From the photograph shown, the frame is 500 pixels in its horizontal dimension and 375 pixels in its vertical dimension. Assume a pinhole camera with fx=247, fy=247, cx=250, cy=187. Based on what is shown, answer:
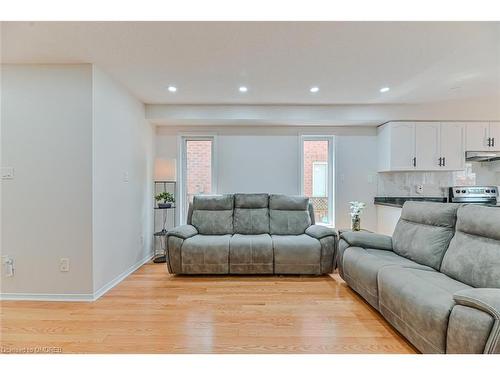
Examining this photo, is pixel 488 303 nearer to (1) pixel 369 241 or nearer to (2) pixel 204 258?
(1) pixel 369 241

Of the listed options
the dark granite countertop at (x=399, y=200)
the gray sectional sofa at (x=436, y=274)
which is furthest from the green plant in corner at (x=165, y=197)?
the dark granite countertop at (x=399, y=200)

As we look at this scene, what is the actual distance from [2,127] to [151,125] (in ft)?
6.08

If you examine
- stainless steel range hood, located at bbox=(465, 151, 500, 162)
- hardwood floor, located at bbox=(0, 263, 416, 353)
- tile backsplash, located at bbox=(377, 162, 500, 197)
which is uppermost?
stainless steel range hood, located at bbox=(465, 151, 500, 162)

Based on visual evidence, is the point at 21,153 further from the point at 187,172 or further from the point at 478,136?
the point at 478,136

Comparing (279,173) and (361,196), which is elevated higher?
(279,173)

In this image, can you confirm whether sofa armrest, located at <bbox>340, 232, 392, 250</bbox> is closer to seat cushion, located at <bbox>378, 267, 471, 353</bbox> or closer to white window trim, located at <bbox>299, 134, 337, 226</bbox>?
seat cushion, located at <bbox>378, 267, 471, 353</bbox>

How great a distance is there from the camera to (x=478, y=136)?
380cm

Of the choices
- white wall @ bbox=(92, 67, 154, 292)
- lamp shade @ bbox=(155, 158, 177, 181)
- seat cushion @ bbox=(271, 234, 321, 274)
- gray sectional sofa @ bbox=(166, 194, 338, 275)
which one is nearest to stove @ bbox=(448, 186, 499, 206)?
gray sectional sofa @ bbox=(166, 194, 338, 275)

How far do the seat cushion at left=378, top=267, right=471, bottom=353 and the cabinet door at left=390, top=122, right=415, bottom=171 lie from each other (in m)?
2.23

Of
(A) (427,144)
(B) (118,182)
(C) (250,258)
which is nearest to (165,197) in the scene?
(B) (118,182)

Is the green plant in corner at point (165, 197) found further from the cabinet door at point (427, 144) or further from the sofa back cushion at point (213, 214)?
the cabinet door at point (427, 144)

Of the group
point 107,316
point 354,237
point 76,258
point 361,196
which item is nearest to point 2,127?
point 76,258

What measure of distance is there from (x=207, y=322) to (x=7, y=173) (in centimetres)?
244

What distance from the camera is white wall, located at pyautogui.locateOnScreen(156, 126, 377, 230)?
422cm
